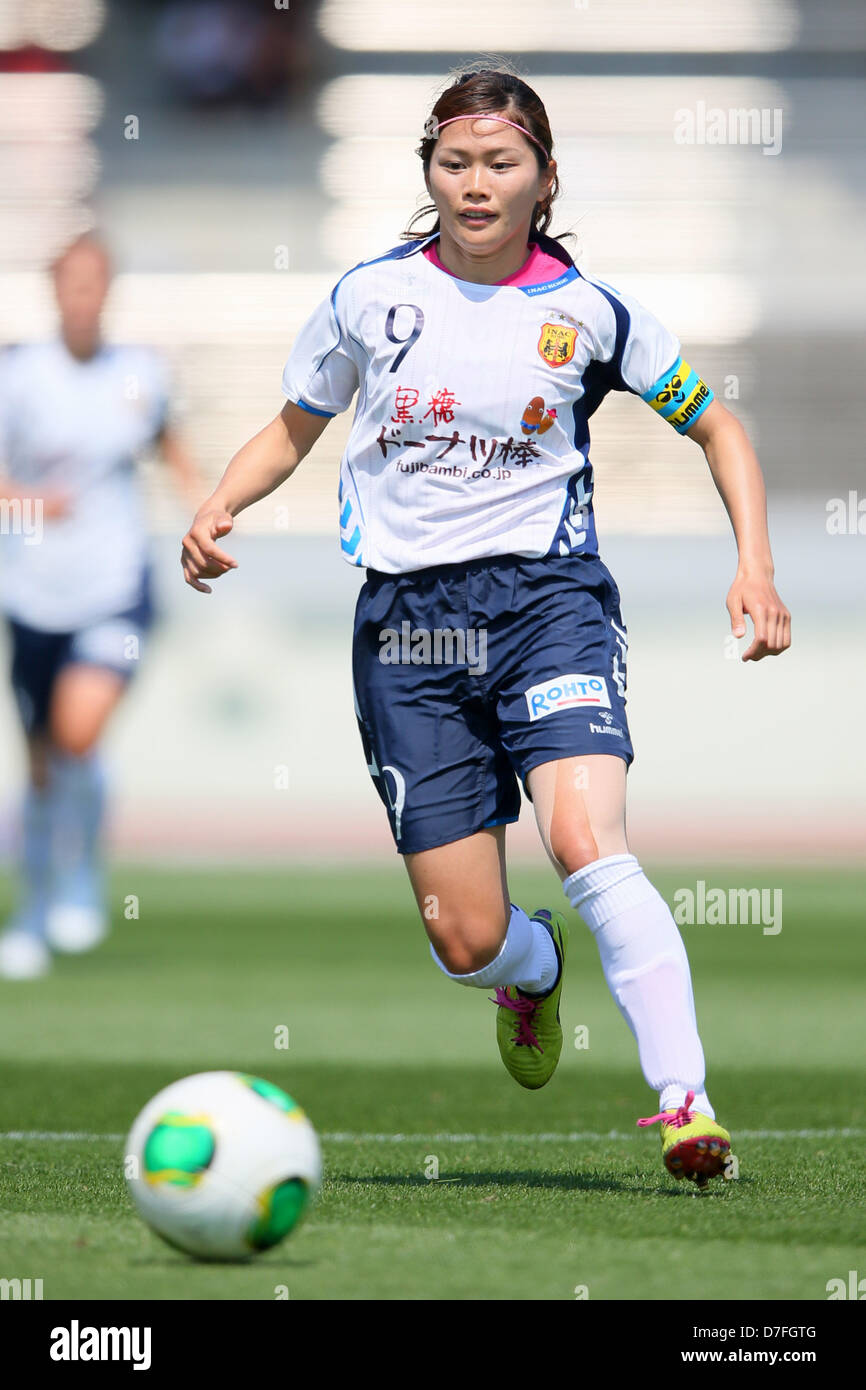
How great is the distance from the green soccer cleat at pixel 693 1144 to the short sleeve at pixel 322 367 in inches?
57.7

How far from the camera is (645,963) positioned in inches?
131

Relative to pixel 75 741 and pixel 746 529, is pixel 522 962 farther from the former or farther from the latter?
pixel 75 741

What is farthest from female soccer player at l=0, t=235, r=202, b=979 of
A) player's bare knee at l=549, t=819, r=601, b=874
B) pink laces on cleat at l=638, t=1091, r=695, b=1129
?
pink laces on cleat at l=638, t=1091, r=695, b=1129

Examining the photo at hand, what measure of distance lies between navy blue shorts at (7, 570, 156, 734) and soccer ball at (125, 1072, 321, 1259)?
199 inches

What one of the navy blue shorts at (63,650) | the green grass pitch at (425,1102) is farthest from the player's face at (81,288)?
the green grass pitch at (425,1102)

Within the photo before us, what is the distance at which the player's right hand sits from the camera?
351 cm

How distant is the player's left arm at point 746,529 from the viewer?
131 inches

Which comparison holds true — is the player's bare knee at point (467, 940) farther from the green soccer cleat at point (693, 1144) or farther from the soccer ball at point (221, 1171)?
the soccer ball at point (221, 1171)

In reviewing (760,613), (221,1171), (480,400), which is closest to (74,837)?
(480,400)

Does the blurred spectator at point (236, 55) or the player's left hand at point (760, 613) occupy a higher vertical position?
the blurred spectator at point (236, 55)

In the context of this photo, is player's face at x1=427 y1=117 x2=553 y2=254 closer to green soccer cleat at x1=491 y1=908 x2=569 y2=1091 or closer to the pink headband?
the pink headband

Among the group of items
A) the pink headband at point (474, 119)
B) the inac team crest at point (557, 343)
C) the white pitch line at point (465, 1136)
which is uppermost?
the pink headband at point (474, 119)
